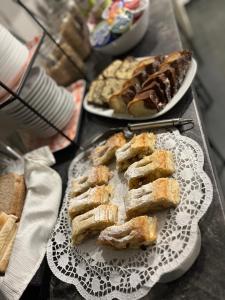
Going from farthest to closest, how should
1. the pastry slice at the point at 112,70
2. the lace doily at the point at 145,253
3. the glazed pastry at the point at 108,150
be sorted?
1. the pastry slice at the point at 112,70
2. the glazed pastry at the point at 108,150
3. the lace doily at the point at 145,253

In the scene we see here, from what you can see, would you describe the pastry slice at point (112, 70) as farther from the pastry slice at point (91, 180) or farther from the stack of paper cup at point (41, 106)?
the pastry slice at point (91, 180)

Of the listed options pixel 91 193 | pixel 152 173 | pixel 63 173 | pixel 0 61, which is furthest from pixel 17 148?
pixel 152 173

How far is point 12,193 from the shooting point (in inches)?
37.8

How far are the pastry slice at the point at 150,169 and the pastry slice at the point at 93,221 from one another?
0.08 meters

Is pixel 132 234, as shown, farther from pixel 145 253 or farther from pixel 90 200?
pixel 90 200

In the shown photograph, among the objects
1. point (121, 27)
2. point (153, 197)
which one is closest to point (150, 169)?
point (153, 197)

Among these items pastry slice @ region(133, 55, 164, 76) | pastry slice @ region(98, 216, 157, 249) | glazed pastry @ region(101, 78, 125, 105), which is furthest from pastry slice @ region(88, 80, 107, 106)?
pastry slice @ region(98, 216, 157, 249)

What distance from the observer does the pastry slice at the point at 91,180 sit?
0.89 meters

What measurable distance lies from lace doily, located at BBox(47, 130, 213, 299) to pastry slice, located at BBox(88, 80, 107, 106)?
14.2 inches

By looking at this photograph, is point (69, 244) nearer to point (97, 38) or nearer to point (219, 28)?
point (97, 38)

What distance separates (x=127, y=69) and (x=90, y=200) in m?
0.51

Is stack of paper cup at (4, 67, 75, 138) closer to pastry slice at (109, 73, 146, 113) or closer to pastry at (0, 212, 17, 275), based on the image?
pastry slice at (109, 73, 146, 113)

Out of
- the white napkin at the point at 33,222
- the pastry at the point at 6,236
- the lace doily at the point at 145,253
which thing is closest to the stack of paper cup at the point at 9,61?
the white napkin at the point at 33,222

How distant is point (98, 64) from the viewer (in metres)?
1.40
